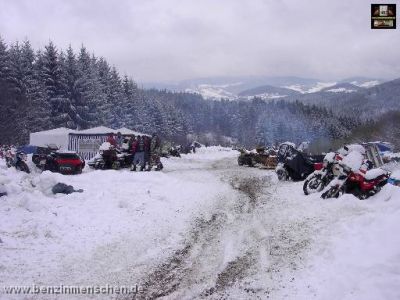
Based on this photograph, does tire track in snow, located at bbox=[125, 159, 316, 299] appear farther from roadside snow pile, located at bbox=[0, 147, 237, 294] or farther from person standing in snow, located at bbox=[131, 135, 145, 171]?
person standing in snow, located at bbox=[131, 135, 145, 171]

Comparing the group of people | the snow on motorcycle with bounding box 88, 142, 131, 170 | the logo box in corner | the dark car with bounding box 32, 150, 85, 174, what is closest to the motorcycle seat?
the logo box in corner

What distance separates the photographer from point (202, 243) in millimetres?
8125

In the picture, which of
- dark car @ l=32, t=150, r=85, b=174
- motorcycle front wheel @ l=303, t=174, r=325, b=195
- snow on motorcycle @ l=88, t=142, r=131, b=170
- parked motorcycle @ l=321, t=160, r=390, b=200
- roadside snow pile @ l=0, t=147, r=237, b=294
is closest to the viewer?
roadside snow pile @ l=0, t=147, r=237, b=294

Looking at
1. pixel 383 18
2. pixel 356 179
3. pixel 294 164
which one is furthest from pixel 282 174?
pixel 383 18

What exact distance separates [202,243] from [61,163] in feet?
49.1

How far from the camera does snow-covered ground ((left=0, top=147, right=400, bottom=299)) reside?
578cm

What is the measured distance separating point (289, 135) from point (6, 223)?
109 metres

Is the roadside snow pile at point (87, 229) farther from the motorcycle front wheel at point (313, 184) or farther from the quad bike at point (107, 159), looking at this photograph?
the quad bike at point (107, 159)

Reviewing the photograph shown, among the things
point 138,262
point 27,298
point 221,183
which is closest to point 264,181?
point 221,183

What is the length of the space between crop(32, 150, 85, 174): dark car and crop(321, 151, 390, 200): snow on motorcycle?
14.0 meters

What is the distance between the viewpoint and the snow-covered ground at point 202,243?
5.78 m

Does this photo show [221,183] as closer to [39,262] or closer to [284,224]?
[284,224]

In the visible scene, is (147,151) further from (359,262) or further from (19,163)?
(359,262)

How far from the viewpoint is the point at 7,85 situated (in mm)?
43906
